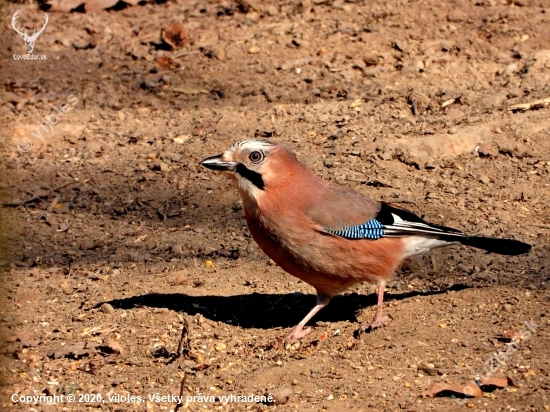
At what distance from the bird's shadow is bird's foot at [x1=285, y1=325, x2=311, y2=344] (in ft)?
1.01

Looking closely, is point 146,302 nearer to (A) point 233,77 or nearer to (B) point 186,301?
(B) point 186,301

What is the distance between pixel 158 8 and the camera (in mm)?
11859

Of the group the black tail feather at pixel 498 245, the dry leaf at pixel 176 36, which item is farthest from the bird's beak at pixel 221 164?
the dry leaf at pixel 176 36

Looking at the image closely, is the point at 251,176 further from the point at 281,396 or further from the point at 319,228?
the point at 281,396

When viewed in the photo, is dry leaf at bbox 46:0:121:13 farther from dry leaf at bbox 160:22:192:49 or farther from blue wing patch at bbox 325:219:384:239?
blue wing patch at bbox 325:219:384:239

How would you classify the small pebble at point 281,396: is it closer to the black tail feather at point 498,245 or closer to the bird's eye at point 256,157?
the bird's eye at point 256,157

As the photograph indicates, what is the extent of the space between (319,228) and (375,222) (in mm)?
507

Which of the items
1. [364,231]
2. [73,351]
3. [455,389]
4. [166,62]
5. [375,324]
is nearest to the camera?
[455,389]

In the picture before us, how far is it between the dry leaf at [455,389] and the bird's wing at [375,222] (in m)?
1.52

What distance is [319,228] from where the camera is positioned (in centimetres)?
653

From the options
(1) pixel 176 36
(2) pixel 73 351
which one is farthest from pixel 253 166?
(1) pixel 176 36

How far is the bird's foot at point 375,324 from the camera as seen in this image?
6500 mm

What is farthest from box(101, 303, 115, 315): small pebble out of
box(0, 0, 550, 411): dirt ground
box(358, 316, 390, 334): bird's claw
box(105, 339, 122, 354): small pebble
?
box(358, 316, 390, 334): bird's claw

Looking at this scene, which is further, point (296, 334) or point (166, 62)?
point (166, 62)
